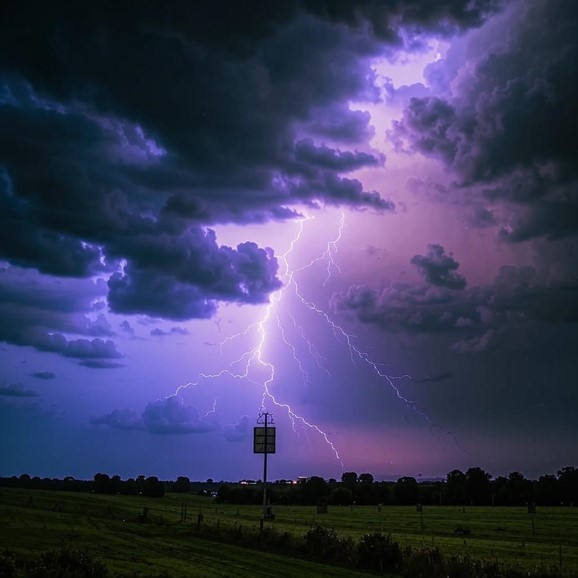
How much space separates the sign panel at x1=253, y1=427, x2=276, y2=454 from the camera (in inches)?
2766

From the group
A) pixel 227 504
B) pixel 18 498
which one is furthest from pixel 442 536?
pixel 227 504

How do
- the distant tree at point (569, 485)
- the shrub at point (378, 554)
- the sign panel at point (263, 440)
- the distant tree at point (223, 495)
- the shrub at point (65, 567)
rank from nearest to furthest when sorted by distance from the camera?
the shrub at point (65, 567) < the shrub at point (378, 554) < the sign panel at point (263, 440) < the distant tree at point (569, 485) < the distant tree at point (223, 495)

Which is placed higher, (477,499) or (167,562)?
(477,499)

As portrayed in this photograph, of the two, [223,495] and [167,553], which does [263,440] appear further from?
[223,495]

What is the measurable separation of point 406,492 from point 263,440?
106956 mm

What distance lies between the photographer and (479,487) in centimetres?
16125

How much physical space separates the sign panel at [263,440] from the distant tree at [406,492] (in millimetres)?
106155

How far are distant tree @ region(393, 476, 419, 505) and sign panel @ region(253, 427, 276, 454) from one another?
106155 mm

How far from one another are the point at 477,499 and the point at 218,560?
5304 inches

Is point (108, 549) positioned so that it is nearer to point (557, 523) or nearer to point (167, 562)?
point (167, 562)

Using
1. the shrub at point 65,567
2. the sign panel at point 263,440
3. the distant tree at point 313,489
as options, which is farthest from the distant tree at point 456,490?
the shrub at point 65,567

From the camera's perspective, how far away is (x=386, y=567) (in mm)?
34375

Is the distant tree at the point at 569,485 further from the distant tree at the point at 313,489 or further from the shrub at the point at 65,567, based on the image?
the shrub at the point at 65,567

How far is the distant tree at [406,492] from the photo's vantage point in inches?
6506
